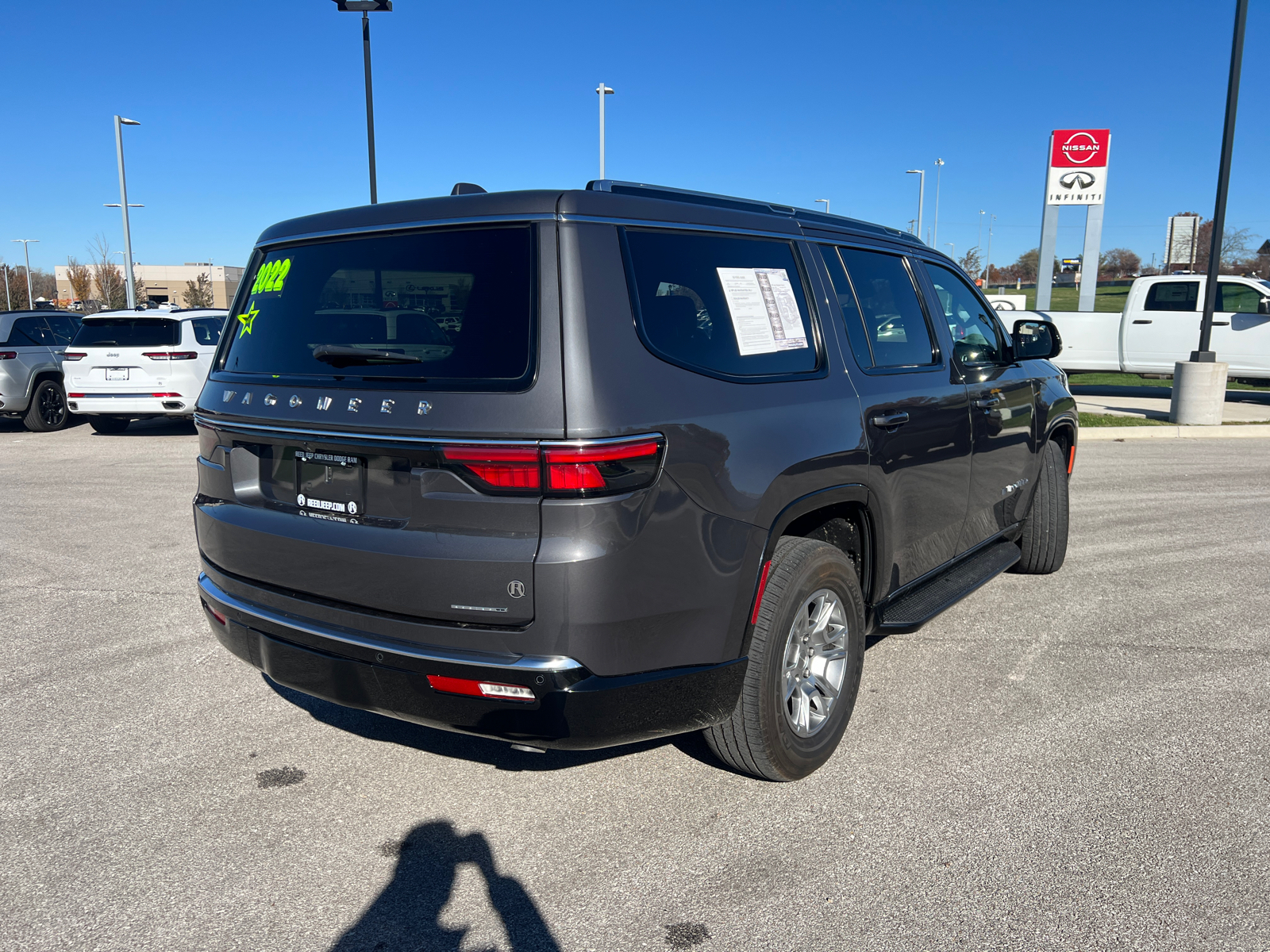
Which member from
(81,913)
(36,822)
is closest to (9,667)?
(36,822)

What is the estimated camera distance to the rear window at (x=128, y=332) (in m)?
12.4

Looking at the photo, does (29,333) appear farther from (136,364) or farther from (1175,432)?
A: (1175,432)

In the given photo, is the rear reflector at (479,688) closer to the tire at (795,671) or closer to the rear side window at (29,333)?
the tire at (795,671)

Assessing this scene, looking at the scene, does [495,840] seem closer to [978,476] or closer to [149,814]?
[149,814]

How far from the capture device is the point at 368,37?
48.7 ft

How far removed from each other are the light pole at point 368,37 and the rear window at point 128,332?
353cm

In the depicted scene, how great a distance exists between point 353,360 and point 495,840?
1560 mm

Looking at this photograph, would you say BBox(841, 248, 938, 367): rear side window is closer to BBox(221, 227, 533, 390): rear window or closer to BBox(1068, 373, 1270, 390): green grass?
BBox(221, 227, 533, 390): rear window

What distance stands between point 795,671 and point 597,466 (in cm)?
123

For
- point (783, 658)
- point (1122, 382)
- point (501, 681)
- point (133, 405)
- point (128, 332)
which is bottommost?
point (1122, 382)

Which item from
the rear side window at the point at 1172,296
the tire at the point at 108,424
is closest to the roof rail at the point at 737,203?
the tire at the point at 108,424

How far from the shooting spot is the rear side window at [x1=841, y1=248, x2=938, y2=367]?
3.87 metres

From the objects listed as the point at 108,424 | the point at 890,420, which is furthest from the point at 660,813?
the point at 108,424

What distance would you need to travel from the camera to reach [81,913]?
2637 millimetres
